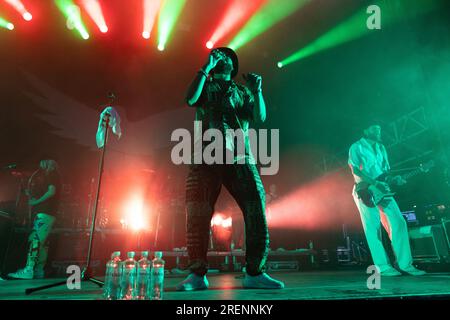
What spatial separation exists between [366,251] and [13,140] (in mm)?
9751

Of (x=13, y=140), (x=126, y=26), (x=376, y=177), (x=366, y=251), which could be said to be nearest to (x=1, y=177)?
(x=13, y=140)

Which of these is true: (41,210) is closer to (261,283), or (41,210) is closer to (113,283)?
(113,283)

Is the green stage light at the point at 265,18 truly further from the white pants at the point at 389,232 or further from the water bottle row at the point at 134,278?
the water bottle row at the point at 134,278

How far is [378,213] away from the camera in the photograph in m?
4.90

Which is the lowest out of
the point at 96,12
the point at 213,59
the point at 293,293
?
the point at 293,293

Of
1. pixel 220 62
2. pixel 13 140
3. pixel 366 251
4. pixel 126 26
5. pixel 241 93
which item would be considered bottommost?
pixel 366 251

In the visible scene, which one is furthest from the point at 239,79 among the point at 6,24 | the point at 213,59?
the point at 6,24

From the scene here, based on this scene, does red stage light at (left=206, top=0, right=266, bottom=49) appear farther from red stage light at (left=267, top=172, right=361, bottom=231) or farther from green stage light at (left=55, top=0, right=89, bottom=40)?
red stage light at (left=267, top=172, right=361, bottom=231)

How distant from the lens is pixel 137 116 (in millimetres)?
7812

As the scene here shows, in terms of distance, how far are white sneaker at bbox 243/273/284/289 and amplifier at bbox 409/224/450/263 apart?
5124mm

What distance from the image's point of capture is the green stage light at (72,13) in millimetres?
6090

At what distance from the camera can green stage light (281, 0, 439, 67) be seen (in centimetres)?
615

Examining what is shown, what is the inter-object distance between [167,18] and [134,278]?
6.34m

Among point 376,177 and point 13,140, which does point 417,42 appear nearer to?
point 376,177
